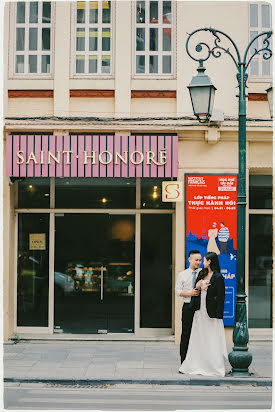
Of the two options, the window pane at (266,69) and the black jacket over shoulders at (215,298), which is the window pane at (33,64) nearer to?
the window pane at (266,69)

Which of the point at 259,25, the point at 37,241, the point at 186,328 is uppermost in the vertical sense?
the point at 259,25

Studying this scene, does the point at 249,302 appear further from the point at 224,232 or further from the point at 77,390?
the point at 77,390

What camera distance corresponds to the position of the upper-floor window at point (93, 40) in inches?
541

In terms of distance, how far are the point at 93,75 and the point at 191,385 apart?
672 centimetres

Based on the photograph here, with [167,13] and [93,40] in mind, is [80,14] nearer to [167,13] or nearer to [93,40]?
[93,40]

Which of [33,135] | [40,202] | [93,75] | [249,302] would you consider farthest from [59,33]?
[249,302]

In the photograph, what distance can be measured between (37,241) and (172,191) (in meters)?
3.15

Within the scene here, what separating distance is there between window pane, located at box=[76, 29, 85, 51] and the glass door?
3549 mm

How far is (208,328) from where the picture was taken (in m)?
10.8

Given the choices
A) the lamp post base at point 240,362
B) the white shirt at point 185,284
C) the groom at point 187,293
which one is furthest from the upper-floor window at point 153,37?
the lamp post base at point 240,362

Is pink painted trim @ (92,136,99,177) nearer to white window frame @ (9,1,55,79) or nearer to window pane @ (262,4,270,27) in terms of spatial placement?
white window frame @ (9,1,55,79)

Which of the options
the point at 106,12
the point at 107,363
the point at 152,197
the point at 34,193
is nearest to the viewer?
the point at 107,363

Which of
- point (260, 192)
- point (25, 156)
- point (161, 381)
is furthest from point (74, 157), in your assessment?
point (161, 381)

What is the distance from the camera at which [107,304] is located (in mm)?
14000
